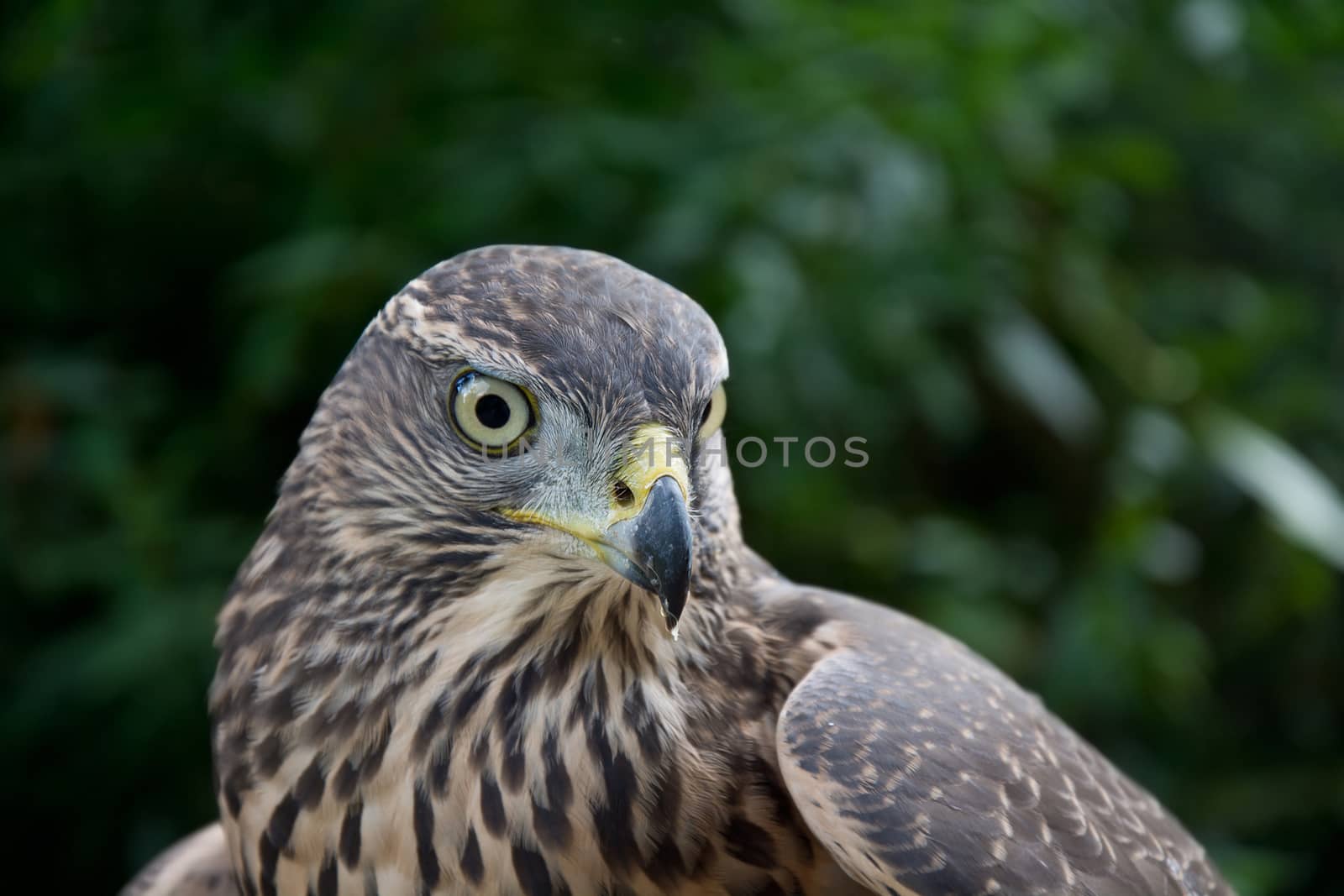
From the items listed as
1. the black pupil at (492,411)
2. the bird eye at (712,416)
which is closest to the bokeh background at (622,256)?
the bird eye at (712,416)

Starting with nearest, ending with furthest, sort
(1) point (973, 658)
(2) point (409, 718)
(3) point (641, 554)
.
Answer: (3) point (641, 554), (2) point (409, 718), (1) point (973, 658)

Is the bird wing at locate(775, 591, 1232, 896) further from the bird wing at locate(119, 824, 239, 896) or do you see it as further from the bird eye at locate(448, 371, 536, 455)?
the bird wing at locate(119, 824, 239, 896)

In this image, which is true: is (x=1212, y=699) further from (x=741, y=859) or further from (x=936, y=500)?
(x=741, y=859)

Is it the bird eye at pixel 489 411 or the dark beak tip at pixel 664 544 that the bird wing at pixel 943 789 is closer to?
the dark beak tip at pixel 664 544

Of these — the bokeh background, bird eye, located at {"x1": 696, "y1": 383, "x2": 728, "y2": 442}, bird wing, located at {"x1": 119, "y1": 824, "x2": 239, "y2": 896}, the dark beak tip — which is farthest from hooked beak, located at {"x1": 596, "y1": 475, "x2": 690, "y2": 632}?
the bokeh background

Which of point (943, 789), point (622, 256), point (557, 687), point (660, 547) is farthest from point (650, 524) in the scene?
point (622, 256)

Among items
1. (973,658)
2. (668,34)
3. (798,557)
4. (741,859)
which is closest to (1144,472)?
(798,557)

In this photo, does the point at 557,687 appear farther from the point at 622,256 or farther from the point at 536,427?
the point at 622,256
